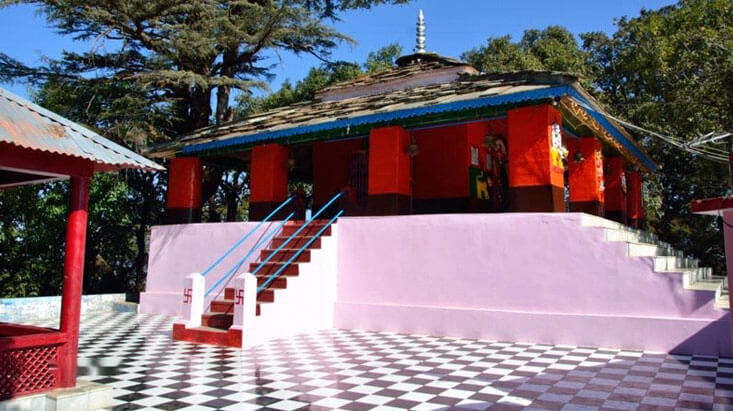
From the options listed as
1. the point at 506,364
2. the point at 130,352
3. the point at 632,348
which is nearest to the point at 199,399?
the point at 130,352

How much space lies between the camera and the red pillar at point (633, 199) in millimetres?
14430

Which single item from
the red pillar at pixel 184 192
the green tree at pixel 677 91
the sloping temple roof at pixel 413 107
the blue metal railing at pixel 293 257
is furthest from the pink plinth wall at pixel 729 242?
the red pillar at pixel 184 192

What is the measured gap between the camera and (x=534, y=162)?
850 cm

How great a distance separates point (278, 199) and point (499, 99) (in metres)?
5.28

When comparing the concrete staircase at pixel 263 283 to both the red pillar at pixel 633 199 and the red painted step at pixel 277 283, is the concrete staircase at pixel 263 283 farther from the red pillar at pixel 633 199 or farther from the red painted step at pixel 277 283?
the red pillar at pixel 633 199

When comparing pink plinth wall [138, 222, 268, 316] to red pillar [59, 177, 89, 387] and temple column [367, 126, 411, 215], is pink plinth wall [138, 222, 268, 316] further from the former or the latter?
red pillar [59, 177, 89, 387]

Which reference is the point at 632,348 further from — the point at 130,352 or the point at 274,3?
the point at 274,3

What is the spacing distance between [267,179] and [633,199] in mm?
9765

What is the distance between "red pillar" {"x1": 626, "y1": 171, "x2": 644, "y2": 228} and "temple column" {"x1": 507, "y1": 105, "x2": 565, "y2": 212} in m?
6.83

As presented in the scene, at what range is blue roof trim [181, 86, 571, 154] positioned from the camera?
8141 mm

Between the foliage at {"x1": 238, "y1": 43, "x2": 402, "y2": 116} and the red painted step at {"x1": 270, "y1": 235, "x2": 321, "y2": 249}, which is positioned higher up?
the foliage at {"x1": 238, "y1": 43, "x2": 402, "y2": 116}

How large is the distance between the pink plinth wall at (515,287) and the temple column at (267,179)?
2335 millimetres

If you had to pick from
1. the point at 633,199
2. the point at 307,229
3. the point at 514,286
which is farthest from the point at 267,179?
the point at 633,199

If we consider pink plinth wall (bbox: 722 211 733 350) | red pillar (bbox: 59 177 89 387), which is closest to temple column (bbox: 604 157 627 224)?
pink plinth wall (bbox: 722 211 733 350)
